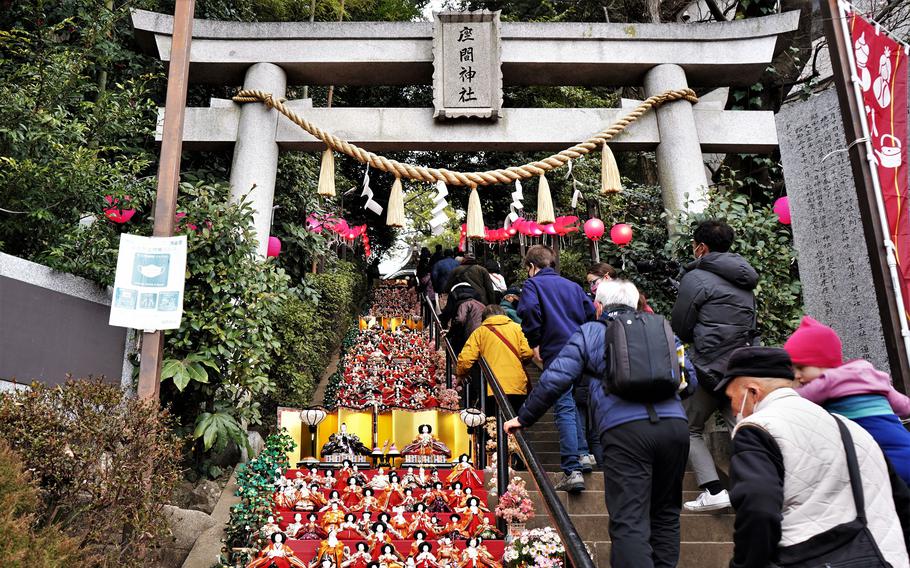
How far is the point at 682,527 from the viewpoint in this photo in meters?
4.58

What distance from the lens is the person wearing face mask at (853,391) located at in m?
2.55

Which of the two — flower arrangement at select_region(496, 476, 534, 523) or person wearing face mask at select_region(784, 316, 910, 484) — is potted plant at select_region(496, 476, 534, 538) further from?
person wearing face mask at select_region(784, 316, 910, 484)

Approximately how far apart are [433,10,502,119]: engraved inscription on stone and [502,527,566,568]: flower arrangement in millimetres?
5749

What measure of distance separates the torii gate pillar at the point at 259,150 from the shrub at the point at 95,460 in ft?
14.5

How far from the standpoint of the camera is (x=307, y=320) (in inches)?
338

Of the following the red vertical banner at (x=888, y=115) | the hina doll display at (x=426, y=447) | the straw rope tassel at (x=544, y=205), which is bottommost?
the hina doll display at (x=426, y=447)

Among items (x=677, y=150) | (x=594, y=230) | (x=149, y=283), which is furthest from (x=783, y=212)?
(x=149, y=283)

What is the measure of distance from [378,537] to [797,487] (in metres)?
3.28

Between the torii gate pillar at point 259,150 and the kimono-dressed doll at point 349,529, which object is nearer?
the kimono-dressed doll at point 349,529

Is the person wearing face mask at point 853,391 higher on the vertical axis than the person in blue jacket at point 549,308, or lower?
lower

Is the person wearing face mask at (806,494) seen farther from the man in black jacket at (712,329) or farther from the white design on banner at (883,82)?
the white design on banner at (883,82)

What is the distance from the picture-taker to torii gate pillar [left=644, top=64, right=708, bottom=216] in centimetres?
855

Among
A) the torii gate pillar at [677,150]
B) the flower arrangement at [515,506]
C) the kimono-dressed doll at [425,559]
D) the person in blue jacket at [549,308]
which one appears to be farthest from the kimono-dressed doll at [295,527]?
the torii gate pillar at [677,150]

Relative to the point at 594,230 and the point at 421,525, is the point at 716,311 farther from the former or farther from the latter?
the point at 594,230
